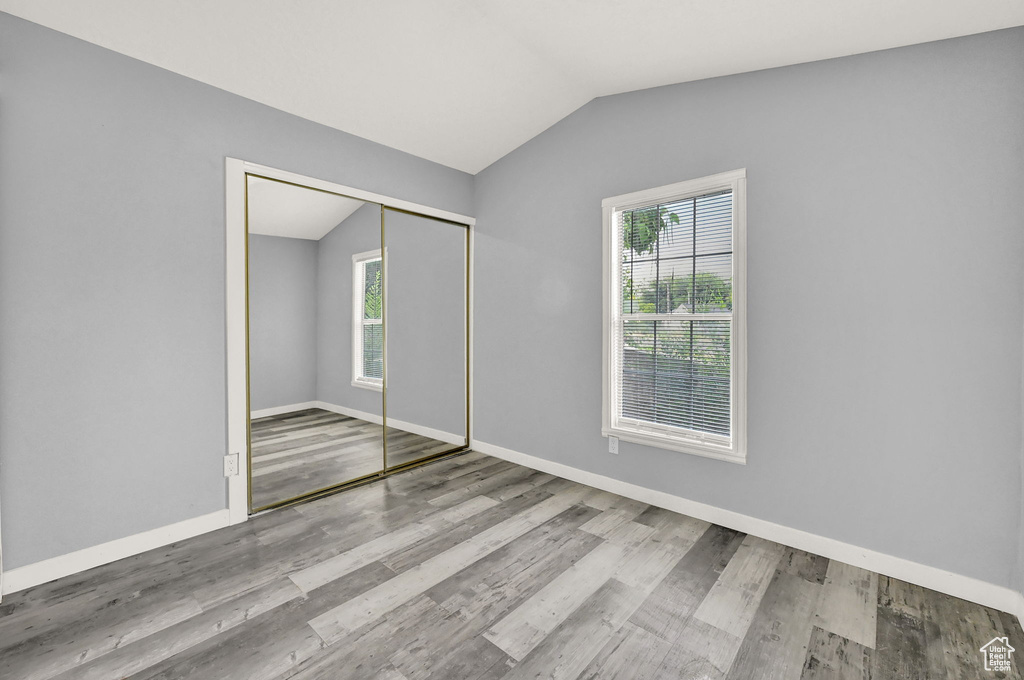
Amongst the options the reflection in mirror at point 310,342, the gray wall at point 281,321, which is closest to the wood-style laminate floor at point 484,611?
the reflection in mirror at point 310,342

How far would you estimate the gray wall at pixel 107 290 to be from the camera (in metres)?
2.08

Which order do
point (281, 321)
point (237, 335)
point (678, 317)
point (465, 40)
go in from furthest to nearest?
point (281, 321)
point (678, 317)
point (237, 335)
point (465, 40)

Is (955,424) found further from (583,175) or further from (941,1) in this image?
(583,175)

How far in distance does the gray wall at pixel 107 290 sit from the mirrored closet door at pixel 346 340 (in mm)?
283

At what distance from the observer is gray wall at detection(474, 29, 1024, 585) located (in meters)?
1.98

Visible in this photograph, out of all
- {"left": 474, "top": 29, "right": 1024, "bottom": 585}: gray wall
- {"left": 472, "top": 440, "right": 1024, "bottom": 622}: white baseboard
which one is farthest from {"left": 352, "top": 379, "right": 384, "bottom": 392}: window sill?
{"left": 474, "top": 29, "right": 1024, "bottom": 585}: gray wall

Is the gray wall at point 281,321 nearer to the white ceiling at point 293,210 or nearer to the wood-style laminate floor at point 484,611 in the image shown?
the white ceiling at point 293,210

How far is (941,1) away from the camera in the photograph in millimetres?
1785

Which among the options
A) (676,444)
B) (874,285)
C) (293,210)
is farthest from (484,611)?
(293,210)

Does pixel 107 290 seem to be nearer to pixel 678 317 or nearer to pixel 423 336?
pixel 423 336

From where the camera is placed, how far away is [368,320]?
11.5ft

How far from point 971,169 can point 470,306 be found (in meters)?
3.42

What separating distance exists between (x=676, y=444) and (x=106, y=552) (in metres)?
3.29

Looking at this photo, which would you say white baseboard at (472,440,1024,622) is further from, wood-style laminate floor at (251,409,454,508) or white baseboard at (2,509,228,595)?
white baseboard at (2,509,228,595)
